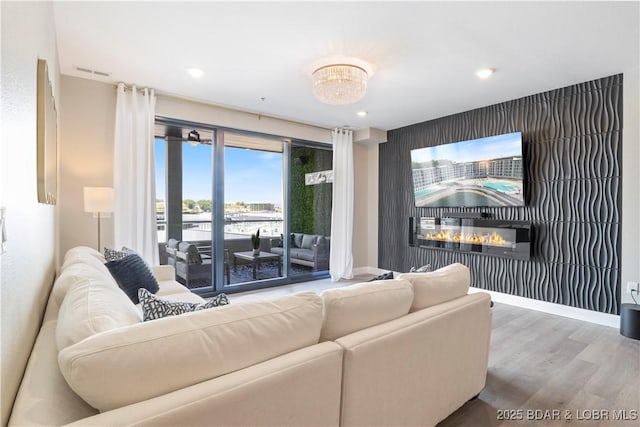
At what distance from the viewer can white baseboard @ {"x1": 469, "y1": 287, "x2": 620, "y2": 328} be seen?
11.2 ft

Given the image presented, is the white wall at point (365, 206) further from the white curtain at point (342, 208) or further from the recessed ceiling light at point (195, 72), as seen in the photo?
the recessed ceiling light at point (195, 72)

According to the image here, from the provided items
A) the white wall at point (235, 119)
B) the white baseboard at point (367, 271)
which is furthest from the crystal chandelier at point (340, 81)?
the white baseboard at point (367, 271)

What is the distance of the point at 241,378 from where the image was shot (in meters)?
0.99

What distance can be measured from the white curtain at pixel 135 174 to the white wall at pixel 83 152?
13 cm

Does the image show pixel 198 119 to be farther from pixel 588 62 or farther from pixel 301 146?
pixel 588 62

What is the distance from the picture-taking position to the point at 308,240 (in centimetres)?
556

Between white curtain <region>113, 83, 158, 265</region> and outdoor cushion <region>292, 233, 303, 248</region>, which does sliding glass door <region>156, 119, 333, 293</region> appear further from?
white curtain <region>113, 83, 158, 265</region>

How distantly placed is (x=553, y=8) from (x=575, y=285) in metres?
2.89

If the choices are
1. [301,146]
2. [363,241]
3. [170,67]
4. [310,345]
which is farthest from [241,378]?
[363,241]

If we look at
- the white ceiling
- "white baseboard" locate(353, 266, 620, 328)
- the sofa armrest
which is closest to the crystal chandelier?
the white ceiling

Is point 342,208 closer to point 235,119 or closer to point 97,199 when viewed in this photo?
point 235,119

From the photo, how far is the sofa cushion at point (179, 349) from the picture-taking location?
83cm

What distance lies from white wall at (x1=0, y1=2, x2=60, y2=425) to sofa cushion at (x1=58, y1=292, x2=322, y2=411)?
0.22 metres

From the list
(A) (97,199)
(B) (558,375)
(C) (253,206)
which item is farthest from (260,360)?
(C) (253,206)
